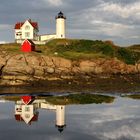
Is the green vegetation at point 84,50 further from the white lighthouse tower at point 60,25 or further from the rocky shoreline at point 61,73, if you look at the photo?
the white lighthouse tower at point 60,25

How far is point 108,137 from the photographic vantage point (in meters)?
27.6

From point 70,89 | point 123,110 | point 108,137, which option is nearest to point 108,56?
point 70,89

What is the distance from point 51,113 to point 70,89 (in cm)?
2023

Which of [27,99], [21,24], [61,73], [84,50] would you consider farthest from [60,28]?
[27,99]

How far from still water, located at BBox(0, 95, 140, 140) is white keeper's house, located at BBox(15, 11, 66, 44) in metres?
46.2

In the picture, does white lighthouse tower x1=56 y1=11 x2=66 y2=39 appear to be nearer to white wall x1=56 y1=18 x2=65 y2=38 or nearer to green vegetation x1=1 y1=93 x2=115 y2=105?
white wall x1=56 y1=18 x2=65 y2=38

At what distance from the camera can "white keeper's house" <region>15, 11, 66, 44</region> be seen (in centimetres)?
9561

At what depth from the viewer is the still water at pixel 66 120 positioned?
2843 cm

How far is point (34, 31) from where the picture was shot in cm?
9706

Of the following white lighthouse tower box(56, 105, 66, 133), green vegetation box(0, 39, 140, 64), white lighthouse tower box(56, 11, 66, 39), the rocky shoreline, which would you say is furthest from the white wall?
white lighthouse tower box(56, 105, 66, 133)

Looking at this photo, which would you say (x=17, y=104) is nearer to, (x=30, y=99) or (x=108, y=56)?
(x=30, y=99)

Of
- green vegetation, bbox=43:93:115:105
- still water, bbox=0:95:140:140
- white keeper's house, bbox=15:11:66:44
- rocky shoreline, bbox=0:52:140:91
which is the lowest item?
still water, bbox=0:95:140:140

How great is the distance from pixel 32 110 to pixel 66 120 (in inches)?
246

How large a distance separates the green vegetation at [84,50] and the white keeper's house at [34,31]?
6.53 m
